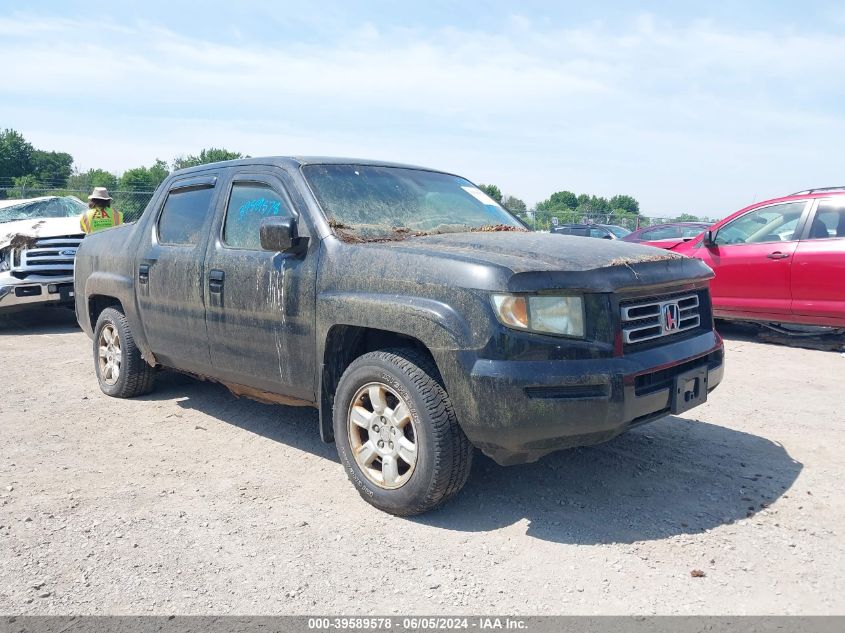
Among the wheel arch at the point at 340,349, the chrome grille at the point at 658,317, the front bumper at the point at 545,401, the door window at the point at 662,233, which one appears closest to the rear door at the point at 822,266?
the chrome grille at the point at 658,317

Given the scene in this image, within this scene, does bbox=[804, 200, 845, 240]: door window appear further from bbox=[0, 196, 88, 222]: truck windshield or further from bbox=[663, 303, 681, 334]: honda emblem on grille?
bbox=[0, 196, 88, 222]: truck windshield

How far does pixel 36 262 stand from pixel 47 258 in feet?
0.47

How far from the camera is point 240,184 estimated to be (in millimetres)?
4555

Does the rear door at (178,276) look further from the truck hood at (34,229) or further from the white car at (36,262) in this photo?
the truck hood at (34,229)

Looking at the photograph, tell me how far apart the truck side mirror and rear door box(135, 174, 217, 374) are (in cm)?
92

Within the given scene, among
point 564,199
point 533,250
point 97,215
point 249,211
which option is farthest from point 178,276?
point 564,199

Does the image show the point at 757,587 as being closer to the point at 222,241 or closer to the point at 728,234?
the point at 222,241

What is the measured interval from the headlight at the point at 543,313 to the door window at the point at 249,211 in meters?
1.63

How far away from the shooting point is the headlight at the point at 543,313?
10.2 ft

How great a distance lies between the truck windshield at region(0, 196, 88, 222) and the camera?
36.0 ft

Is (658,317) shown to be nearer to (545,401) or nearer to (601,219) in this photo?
(545,401)

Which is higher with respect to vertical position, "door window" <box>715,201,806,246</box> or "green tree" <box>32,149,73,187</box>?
"green tree" <box>32,149,73,187</box>

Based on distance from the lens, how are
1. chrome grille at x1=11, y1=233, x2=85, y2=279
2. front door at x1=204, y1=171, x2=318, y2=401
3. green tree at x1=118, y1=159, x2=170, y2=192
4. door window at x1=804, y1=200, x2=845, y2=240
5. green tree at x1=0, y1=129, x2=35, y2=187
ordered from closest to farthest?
front door at x1=204, y1=171, x2=318, y2=401, door window at x1=804, y1=200, x2=845, y2=240, chrome grille at x1=11, y1=233, x2=85, y2=279, green tree at x1=118, y1=159, x2=170, y2=192, green tree at x1=0, y1=129, x2=35, y2=187

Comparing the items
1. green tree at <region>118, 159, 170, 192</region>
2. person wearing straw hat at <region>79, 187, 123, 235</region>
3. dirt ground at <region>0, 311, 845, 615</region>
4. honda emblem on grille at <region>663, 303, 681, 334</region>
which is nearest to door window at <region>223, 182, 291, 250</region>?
dirt ground at <region>0, 311, 845, 615</region>
